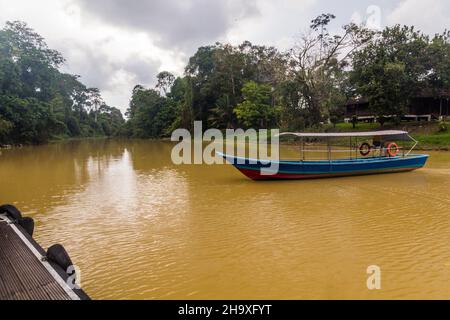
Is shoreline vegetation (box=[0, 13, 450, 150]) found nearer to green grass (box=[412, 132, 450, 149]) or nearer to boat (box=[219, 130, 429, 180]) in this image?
green grass (box=[412, 132, 450, 149])

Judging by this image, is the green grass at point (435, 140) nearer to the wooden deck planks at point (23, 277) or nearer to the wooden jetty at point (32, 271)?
the wooden jetty at point (32, 271)

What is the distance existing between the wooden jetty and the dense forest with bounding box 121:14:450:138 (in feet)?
85.7

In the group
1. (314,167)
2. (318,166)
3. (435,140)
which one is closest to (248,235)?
(314,167)

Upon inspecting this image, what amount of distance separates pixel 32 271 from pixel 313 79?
105 feet

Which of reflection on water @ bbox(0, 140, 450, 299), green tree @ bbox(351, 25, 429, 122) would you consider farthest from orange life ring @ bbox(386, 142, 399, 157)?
green tree @ bbox(351, 25, 429, 122)

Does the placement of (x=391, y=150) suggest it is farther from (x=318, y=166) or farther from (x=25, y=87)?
(x=25, y=87)

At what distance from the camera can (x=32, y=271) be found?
161 inches

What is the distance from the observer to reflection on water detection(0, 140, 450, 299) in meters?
4.70

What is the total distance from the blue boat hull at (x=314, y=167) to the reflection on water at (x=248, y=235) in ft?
1.38

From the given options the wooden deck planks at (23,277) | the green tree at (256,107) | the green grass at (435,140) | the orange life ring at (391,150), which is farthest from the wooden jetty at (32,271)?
the green tree at (256,107)

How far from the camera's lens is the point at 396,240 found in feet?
20.6

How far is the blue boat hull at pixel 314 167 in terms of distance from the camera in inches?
479
